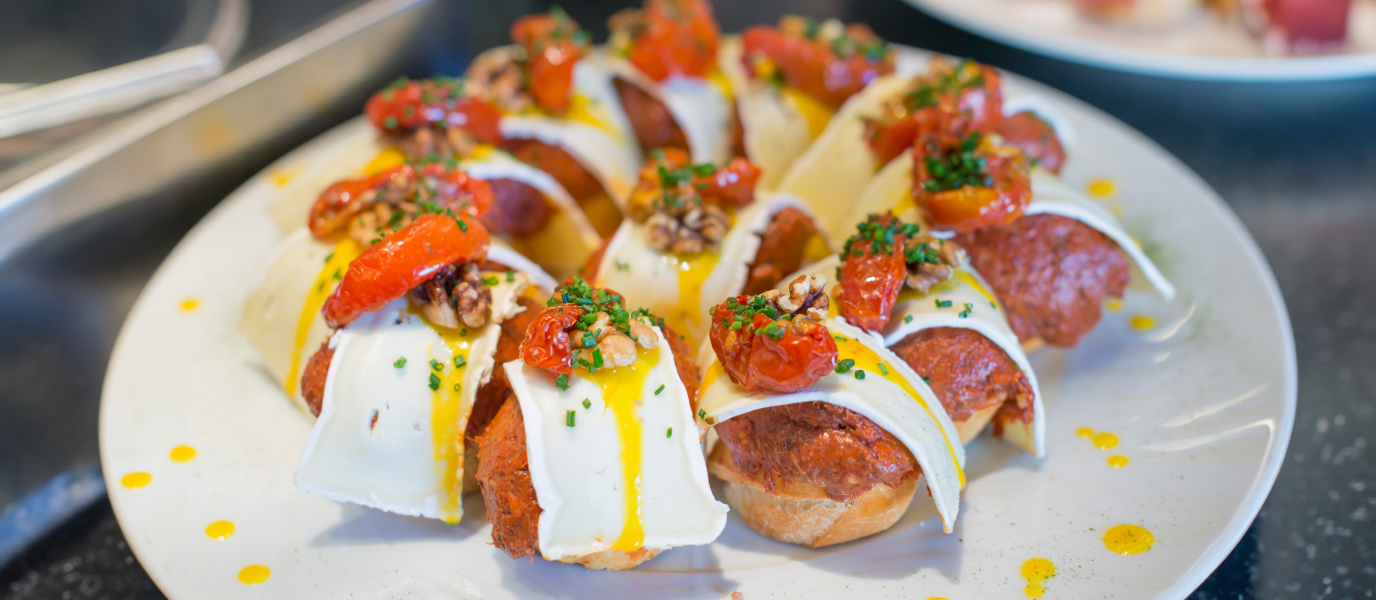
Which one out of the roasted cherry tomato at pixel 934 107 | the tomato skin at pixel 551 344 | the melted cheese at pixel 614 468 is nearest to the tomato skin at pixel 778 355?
the melted cheese at pixel 614 468

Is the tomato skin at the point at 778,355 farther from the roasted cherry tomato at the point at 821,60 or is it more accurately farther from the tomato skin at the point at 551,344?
the roasted cherry tomato at the point at 821,60

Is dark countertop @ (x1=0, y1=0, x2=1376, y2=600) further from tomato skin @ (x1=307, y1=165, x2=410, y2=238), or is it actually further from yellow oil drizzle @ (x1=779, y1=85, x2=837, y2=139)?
yellow oil drizzle @ (x1=779, y1=85, x2=837, y2=139)

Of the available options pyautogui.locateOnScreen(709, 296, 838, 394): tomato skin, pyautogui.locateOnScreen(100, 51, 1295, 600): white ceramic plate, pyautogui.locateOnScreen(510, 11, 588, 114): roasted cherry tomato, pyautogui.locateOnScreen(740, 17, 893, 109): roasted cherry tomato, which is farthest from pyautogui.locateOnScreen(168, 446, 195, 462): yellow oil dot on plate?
pyautogui.locateOnScreen(740, 17, 893, 109): roasted cherry tomato

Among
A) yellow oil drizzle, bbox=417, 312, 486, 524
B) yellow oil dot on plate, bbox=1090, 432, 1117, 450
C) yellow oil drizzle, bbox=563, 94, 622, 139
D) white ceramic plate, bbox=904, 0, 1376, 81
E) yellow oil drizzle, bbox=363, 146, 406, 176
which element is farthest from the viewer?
white ceramic plate, bbox=904, 0, 1376, 81

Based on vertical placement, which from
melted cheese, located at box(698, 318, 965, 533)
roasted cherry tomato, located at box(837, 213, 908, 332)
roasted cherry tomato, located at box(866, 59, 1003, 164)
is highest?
roasted cherry tomato, located at box(866, 59, 1003, 164)

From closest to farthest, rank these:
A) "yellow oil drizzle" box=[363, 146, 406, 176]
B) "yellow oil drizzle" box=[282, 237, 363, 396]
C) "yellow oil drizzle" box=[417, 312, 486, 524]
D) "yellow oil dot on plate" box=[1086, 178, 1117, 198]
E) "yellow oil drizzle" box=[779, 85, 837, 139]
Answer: "yellow oil drizzle" box=[417, 312, 486, 524]
"yellow oil drizzle" box=[282, 237, 363, 396]
"yellow oil drizzle" box=[363, 146, 406, 176]
"yellow oil dot on plate" box=[1086, 178, 1117, 198]
"yellow oil drizzle" box=[779, 85, 837, 139]

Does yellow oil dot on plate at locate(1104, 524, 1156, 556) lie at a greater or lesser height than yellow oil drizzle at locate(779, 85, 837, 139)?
lesser

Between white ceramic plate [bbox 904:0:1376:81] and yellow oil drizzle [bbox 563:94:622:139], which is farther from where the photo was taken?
white ceramic plate [bbox 904:0:1376:81]
